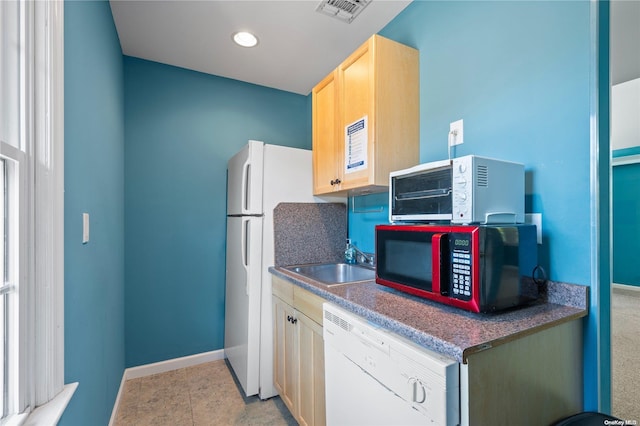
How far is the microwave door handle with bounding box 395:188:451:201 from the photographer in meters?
1.22

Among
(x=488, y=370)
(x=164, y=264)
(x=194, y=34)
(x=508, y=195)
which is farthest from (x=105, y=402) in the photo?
(x=194, y=34)

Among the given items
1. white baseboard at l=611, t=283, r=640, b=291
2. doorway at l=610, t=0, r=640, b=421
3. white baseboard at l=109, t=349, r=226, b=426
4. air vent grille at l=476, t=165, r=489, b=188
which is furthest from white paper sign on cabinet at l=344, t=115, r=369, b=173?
white baseboard at l=109, t=349, r=226, b=426

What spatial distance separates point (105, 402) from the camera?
1.63 metres

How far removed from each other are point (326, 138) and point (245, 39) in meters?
0.95

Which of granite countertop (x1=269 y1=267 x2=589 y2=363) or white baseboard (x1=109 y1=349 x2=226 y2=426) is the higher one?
granite countertop (x1=269 y1=267 x2=589 y2=363)

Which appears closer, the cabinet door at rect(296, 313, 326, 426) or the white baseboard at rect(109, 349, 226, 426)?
the cabinet door at rect(296, 313, 326, 426)

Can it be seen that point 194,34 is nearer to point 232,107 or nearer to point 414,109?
point 232,107

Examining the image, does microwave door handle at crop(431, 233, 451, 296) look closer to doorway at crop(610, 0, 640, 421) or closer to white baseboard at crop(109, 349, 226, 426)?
doorway at crop(610, 0, 640, 421)

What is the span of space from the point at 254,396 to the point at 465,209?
6.41 ft

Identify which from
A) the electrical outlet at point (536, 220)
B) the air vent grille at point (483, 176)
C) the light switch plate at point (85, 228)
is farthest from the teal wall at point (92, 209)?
the electrical outlet at point (536, 220)

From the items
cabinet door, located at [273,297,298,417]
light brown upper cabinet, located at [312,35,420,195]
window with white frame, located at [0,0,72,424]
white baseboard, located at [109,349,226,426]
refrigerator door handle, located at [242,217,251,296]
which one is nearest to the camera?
window with white frame, located at [0,0,72,424]

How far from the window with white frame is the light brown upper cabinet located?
1.32 metres

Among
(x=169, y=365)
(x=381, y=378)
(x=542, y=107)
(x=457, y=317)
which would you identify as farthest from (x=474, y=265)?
(x=169, y=365)

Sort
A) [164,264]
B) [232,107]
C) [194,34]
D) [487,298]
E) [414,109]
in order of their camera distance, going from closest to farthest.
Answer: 1. [487,298]
2. [414,109]
3. [194,34]
4. [164,264]
5. [232,107]
